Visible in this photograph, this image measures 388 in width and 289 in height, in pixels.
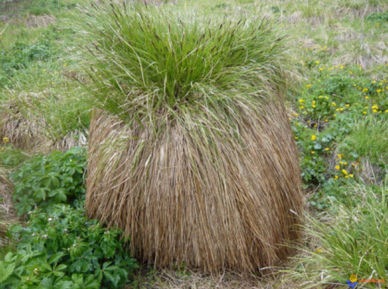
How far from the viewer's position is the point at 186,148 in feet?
5.98

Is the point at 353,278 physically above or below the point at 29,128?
below

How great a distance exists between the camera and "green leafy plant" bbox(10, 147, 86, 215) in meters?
2.13

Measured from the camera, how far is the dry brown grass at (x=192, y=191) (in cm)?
183

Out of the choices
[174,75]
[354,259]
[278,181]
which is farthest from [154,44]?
[354,259]

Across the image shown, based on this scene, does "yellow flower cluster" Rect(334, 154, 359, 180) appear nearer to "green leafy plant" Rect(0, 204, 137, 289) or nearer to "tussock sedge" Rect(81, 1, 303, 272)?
"tussock sedge" Rect(81, 1, 303, 272)

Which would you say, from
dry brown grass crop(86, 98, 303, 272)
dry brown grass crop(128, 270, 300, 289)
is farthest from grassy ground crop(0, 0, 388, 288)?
dry brown grass crop(86, 98, 303, 272)

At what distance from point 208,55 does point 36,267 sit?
141 centimetres

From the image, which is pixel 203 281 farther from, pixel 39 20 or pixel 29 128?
pixel 39 20

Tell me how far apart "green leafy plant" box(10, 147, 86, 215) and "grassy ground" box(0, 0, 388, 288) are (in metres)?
0.19

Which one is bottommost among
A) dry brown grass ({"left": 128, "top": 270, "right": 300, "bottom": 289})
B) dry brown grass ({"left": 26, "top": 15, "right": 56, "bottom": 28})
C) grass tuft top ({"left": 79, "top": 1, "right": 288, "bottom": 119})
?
dry brown grass ({"left": 128, "top": 270, "right": 300, "bottom": 289})

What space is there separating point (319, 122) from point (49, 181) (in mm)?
2637

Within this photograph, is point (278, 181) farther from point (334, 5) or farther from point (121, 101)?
point (334, 5)

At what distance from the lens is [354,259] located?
1588 mm

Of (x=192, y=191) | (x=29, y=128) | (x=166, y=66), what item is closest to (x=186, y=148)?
(x=192, y=191)
